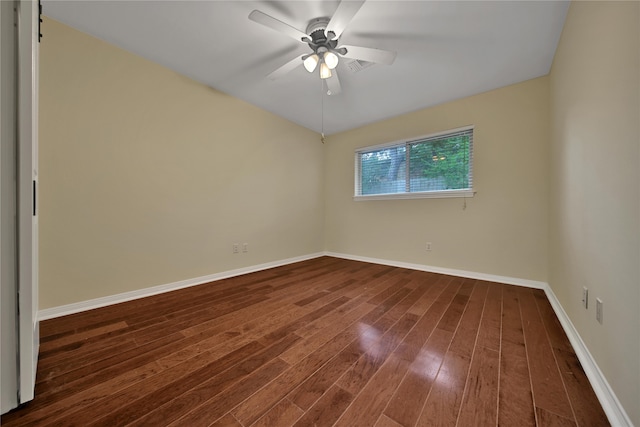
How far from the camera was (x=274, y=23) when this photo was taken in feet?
5.19

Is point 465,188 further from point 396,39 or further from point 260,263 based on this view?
point 260,263

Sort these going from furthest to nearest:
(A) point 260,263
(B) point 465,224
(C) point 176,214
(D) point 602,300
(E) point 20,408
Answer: (A) point 260,263 < (B) point 465,224 < (C) point 176,214 < (D) point 602,300 < (E) point 20,408

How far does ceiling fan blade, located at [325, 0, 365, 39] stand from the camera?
139 cm

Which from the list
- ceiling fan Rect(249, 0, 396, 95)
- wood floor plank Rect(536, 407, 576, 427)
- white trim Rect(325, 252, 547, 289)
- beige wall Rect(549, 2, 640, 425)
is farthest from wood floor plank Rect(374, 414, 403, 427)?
white trim Rect(325, 252, 547, 289)

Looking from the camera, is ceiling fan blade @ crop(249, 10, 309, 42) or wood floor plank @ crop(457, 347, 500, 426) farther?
ceiling fan blade @ crop(249, 10, 309, 42)

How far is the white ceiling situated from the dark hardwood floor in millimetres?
2378

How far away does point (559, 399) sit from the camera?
3.37 ft

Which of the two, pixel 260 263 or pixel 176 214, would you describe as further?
pixel 260 263

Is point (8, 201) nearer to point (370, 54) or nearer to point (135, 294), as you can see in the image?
point (135, 294)

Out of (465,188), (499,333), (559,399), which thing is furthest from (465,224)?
(559,399)

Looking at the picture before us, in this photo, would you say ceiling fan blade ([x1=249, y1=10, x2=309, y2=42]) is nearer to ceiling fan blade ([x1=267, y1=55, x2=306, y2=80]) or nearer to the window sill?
ceiling fan blade ([x1=267, y1=55, x2=306, y2=80])

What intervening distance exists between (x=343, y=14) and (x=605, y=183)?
1.78 m

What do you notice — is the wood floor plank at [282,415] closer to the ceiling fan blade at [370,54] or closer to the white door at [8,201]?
the white door at [8,201]

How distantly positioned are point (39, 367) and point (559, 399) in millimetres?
2641
